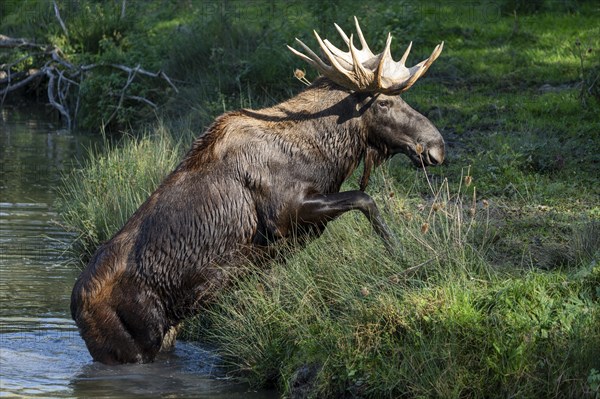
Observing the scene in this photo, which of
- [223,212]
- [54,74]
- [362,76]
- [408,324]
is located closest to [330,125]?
[362,76]

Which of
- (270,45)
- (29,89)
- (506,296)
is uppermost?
(506,296)

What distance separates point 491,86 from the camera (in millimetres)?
15727

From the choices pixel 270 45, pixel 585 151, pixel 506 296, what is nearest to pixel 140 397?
pixel 506 296

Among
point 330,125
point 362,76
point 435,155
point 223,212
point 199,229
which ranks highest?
point 362,76

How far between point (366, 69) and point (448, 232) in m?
1.53

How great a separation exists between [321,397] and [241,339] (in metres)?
1.05

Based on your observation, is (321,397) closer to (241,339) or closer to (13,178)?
(241,339)

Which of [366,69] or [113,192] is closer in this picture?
[366,69]

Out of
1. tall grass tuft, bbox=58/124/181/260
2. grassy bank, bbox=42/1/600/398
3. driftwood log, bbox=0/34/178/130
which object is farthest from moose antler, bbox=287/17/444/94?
driftwood log, bbox=0/34/178/130

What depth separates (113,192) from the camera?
11578mm

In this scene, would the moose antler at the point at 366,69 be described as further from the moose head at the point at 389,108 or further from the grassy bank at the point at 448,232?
the grassy bank at the point at 448,232

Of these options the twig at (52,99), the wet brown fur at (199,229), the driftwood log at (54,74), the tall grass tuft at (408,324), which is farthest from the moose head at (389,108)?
the twig at (52,99)

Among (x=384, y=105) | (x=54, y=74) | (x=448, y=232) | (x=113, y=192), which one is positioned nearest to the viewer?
(x=448, y=232)

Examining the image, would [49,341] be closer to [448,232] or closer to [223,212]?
[223,212]
